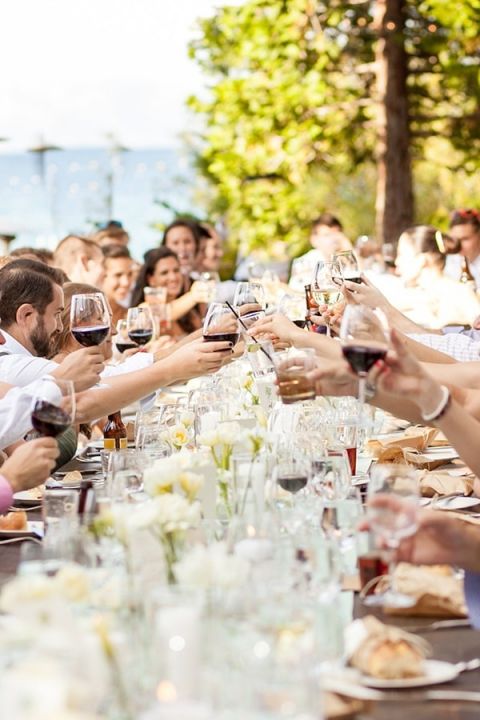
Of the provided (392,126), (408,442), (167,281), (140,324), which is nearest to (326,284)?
(408,442)

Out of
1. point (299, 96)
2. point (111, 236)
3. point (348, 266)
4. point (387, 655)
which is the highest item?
point (299, 96)

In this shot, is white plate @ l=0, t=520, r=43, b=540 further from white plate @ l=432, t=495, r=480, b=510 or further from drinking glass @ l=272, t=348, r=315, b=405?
white plate @ l=432, t=495, r=480, b=510

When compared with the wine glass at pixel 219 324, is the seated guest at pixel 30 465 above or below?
below

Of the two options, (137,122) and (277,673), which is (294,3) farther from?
(137,122)

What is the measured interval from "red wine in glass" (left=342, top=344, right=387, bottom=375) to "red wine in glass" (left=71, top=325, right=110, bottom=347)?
123 centimetres

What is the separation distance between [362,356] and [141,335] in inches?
112

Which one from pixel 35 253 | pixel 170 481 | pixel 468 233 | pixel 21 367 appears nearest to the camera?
pixel 170 481

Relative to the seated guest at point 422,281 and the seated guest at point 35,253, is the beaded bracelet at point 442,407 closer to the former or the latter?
the seated guest at point 35,253

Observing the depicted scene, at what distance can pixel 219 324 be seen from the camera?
3.77m

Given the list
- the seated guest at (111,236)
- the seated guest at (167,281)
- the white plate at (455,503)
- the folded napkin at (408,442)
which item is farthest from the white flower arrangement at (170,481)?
the seated guest at (111,236)

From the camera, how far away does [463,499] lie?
314cm

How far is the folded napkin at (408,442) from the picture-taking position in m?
3.89

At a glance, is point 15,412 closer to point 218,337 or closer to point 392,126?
point 218,337

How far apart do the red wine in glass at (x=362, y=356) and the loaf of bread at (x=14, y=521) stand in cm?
87
